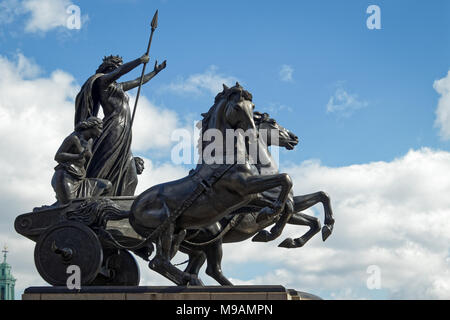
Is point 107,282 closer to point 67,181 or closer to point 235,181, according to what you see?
point 67,181

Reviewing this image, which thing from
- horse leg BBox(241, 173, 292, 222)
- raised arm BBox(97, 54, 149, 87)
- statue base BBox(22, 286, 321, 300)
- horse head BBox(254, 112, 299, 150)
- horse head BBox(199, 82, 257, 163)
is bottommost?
statue base BBox(22, 286, 321, 300)

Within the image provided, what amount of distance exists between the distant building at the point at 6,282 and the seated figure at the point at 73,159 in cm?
1230

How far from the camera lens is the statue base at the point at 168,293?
7.86 metres

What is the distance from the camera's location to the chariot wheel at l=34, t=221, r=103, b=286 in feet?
29.7

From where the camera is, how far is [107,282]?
9648 mm

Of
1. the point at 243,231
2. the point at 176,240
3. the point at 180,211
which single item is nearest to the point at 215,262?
the point at 243,231

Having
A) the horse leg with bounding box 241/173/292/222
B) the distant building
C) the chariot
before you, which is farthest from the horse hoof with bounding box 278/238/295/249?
the distant building

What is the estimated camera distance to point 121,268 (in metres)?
9.80

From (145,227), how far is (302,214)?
8.06ft

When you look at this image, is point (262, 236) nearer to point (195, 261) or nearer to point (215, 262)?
point (215, 262)

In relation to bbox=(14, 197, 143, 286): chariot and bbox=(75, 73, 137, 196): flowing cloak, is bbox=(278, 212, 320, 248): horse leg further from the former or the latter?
bbox=(75, 73, 137, 196): flowing cloak

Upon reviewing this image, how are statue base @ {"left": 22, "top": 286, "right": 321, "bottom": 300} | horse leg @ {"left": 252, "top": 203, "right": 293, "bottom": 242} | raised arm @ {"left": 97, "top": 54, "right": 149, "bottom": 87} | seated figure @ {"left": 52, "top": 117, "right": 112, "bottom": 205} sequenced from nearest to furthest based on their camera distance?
statue base @ {"left": 22, "top": 286, "right": 321, "bottom": 300} → horse leg @ {"left": 252, "top": 203, "right": 293, "bottom": 242} → seated figure @ {"left": 52, "top": 117, "right": 112, "bottom": 205} → raised arm @ {"left": 97, "top": 54, "right": 149, "bottom": 87}

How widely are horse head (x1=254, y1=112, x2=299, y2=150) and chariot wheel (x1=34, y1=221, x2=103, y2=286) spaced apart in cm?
307
